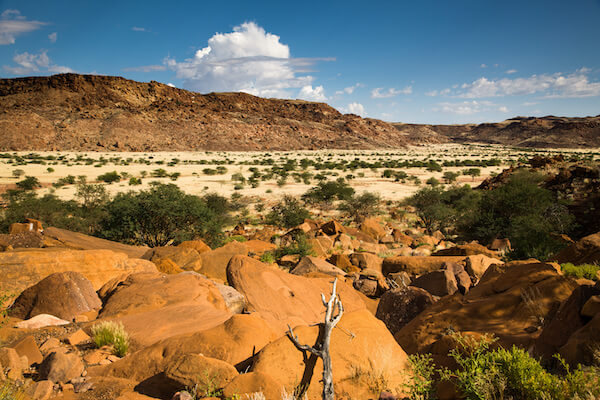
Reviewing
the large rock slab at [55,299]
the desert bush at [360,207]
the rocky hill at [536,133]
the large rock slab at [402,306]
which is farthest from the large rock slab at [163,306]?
the rocky hill at [536,133]

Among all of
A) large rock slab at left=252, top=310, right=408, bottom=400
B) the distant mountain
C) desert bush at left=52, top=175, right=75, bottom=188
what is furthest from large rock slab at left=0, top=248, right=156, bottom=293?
the distant mountain

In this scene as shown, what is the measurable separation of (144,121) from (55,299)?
9190 cm

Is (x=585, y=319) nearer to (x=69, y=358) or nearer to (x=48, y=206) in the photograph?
(x=69, y=358)

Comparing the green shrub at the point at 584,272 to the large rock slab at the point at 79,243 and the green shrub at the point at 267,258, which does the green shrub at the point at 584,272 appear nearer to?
the green shrub at the point at 267,258

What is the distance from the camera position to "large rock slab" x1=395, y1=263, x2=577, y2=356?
461cm

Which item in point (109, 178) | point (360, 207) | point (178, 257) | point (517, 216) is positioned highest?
point (109, 178)

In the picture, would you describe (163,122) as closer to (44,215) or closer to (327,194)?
(327,194)

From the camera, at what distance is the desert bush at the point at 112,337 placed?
4551 millimetres

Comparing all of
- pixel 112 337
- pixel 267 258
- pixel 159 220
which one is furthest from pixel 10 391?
pixel 159 220

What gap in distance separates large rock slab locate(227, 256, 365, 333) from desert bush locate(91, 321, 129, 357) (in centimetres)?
237

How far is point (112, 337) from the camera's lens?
464cm

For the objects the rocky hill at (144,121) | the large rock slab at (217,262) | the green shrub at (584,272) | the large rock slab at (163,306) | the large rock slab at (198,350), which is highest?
the rocky hill at (144,121)

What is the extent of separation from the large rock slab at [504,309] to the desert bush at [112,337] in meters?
4.54

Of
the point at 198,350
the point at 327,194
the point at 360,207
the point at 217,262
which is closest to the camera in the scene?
the point at 198,350
